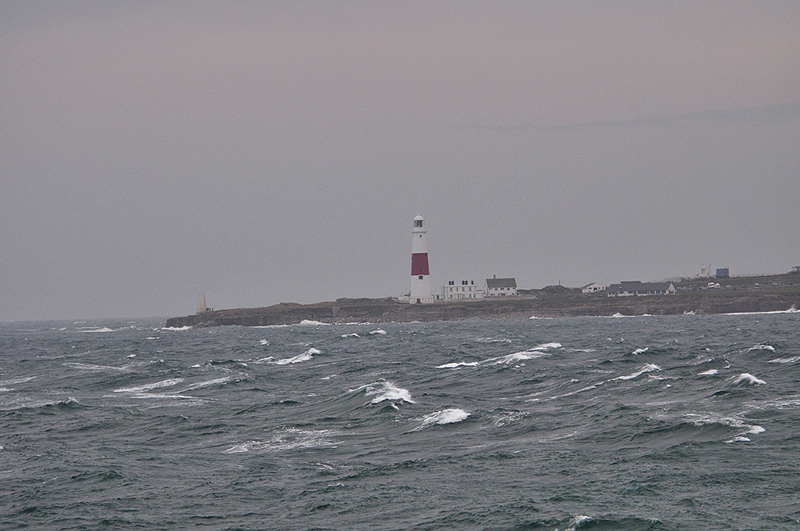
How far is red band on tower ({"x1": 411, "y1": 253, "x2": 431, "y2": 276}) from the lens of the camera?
17350 centimetres

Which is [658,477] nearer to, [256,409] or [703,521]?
[703,521]

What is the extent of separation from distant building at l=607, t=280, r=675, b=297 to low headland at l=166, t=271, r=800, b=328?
2964 millimetres

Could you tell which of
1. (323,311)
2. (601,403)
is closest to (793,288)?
(323,311)

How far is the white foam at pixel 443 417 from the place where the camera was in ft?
120

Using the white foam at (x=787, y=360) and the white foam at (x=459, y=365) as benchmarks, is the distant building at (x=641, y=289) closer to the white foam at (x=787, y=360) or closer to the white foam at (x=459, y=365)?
the white foam at (x=459, y=365)

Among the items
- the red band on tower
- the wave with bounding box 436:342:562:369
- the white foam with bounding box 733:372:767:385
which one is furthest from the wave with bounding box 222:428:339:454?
the red band on tower

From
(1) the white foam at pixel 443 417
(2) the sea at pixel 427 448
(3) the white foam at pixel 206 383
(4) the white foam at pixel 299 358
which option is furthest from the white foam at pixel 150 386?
(1) the white foam at pixel 443 417

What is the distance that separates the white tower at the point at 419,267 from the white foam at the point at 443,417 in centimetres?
13171

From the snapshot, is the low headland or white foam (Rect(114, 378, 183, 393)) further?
the low headland

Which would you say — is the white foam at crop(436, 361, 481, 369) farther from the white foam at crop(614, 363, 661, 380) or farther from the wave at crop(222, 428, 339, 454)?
the wave at crop(222, 428, 339, 454)

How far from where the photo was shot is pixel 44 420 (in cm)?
4312

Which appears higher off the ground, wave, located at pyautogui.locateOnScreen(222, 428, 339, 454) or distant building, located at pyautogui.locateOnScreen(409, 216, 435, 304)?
distant building, located at pyautogui.locateOnScreen(409, 216, 435, 304)

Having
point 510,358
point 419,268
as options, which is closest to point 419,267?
point 419,268

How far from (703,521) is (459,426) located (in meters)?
15.5
